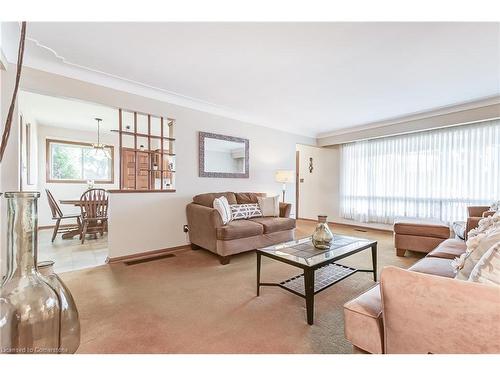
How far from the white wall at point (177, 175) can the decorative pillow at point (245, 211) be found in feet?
2.12

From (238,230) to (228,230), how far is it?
0.50 ft

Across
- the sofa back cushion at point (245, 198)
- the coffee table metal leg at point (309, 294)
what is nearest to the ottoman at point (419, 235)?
the sofa back cushion at point (245, 198)

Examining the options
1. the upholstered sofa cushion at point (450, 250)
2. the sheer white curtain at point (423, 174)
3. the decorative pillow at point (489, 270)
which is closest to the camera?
the decorative pillow at point (489, 270)

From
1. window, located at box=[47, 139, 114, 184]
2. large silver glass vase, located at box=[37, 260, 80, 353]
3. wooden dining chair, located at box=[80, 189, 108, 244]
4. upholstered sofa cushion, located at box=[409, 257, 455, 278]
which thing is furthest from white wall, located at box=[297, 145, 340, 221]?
large silver glass vase, located at box=[37, 260, 80, 353]

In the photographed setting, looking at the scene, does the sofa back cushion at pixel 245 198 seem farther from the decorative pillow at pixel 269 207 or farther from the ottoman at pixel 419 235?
the ottoman at pixel 419 235

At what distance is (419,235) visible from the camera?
3213 mm

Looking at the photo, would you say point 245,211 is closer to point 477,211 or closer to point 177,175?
point 177,175

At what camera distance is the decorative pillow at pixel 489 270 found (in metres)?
0.87

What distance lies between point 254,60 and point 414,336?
253 centimetres

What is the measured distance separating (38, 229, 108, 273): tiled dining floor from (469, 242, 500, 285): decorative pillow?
137 inches

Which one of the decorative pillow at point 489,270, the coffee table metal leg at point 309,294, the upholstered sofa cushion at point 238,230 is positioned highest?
the decorative pillow at point 489,270
